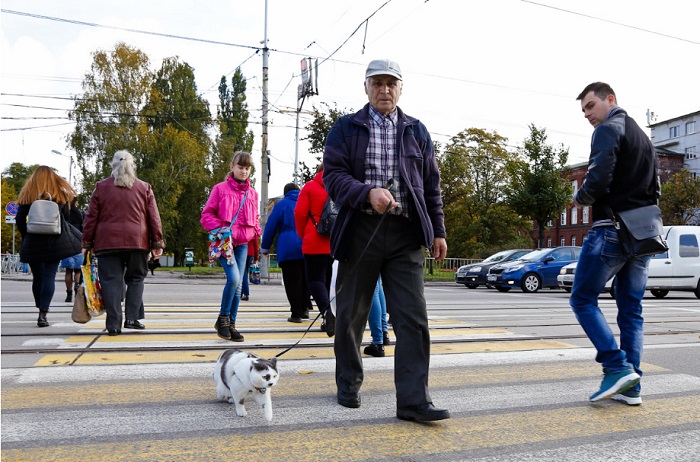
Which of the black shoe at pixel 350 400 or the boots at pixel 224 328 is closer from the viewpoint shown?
the black shoe at pixel 350 400

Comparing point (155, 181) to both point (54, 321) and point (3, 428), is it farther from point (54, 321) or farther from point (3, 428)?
point (3, 428)

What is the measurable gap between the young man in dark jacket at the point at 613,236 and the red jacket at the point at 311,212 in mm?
3282

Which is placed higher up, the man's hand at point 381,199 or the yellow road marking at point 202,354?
the man's hand at point 381,199

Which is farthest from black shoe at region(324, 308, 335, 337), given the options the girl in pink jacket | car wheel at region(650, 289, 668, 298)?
car wheel at region(650, 289, 668, 298)

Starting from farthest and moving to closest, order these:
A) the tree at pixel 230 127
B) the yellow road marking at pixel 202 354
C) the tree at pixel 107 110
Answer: the tree at pixel 230 127
the tree at pixel 107 110
the yellow road marking at pixel 202 354

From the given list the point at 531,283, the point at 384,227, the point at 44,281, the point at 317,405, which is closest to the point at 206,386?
the point at 317,405

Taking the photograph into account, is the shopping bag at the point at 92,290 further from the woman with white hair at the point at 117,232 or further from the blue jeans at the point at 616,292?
the blue jeans at the point at 616,292

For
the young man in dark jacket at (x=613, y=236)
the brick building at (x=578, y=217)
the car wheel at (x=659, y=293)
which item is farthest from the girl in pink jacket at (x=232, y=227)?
the brick building at (x=578, y=217)

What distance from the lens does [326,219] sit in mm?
6859

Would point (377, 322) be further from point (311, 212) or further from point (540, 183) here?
point (540, 183)

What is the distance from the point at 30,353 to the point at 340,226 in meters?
3.41

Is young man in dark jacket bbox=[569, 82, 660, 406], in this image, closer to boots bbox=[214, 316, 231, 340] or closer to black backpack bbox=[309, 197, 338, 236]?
black backpack bbox=[309, 197, 338, 236]

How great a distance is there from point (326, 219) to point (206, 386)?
2.73m

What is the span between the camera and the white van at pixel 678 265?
1733 cm
